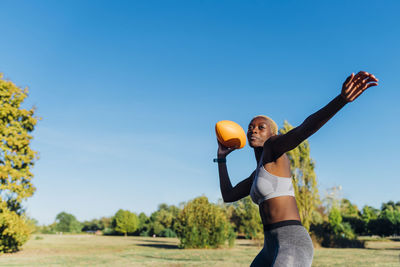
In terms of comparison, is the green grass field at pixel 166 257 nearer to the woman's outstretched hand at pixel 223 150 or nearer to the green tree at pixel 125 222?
the woman's outstretched hand at pixel 223 150

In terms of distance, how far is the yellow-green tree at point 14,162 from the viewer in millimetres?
19969

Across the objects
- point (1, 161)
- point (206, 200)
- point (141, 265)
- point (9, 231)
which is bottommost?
point (141, 265)

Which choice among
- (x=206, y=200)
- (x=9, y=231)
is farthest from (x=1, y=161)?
(x=206, y=200)

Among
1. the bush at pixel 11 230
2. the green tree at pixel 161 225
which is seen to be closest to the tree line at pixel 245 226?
the bush at pixel 11 230

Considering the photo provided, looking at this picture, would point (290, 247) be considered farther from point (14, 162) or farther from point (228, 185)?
point (14, 162)

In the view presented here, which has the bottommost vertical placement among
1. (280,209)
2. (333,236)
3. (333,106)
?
(333,236)

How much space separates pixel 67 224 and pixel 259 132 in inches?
4001

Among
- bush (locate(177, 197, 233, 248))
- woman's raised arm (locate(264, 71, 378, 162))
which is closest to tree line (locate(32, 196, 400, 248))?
bush (locate(177, 197, 233, 248))

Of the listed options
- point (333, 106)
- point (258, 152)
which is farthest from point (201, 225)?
point (333, 106)

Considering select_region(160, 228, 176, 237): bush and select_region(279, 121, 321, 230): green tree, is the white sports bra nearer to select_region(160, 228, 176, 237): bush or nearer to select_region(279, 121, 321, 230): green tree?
select_region(279, 121, 321, 230): green tree

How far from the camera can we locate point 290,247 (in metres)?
2.66

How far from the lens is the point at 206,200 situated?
28.6 meters

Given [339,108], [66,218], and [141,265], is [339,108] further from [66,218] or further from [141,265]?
[66,218]

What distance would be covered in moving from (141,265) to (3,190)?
10451mm
